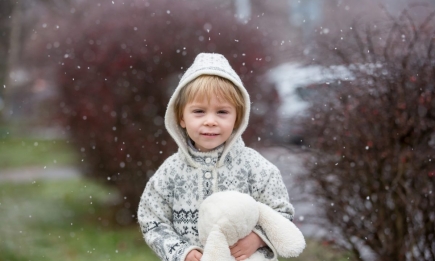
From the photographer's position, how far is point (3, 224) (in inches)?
186

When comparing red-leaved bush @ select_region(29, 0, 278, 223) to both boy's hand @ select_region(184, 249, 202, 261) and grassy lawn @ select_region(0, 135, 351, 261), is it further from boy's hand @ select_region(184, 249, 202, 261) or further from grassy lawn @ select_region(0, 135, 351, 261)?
boy's hand @ select_region(184, 249, 202, 261)

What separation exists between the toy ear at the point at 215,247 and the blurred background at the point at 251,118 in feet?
7.29

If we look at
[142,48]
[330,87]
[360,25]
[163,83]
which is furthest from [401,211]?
[142,48]

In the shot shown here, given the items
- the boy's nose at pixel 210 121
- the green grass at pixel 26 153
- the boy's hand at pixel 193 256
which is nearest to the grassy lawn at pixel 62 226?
the green grass at pixel 26 153

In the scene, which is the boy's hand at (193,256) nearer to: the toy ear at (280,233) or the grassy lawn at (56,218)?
the toy ear at (280,233)

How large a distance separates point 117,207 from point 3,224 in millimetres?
1014

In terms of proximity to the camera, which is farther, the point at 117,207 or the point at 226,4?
the point at 117,207

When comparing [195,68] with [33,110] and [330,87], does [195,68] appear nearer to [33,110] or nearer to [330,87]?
[330,87]

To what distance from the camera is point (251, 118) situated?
4.29m

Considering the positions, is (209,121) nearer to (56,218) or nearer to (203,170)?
(203,170)

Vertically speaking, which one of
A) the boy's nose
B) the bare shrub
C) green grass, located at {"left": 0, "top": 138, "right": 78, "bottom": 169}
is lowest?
the boy's nose

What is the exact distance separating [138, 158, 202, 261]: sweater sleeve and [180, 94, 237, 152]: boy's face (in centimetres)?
20

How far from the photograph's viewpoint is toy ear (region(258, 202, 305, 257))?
185cm

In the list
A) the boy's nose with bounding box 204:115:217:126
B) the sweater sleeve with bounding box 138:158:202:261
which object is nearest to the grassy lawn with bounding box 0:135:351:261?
the sweater sleeve with bounding box 138:158:202:261
